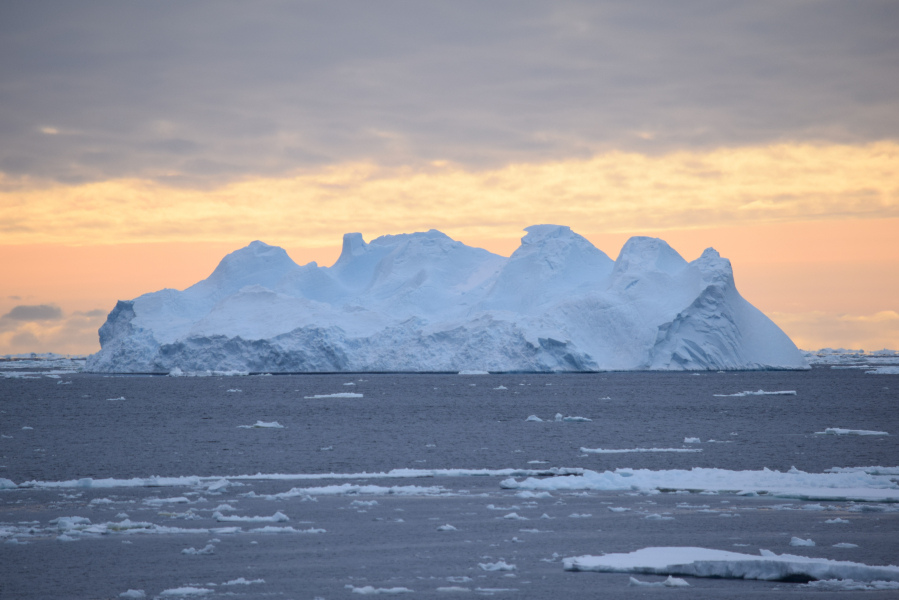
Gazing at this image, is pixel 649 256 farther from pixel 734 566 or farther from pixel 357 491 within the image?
pixel 734 566

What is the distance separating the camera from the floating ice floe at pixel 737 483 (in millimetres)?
14094

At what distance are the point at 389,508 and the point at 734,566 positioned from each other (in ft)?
18.8

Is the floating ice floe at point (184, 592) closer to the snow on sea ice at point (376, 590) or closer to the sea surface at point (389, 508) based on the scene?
the sea surface at point (389, 508)

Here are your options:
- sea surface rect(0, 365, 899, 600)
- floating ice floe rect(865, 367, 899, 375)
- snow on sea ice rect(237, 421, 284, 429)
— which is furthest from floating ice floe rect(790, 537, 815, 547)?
floating ice floe rect(865, 367, 899, 375)

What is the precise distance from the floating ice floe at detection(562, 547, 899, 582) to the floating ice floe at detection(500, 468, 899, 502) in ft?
16.3

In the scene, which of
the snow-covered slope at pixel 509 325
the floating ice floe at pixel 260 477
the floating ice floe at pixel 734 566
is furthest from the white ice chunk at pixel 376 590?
the snow-covered slope at pixel 509 325

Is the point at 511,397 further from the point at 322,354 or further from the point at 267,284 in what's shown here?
the point at 267,284

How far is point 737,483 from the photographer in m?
15.3

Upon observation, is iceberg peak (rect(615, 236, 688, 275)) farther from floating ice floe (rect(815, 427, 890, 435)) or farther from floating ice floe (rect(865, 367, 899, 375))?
floating ice floe (rect(815, 427, 890, 435))

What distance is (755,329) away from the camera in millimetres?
59812

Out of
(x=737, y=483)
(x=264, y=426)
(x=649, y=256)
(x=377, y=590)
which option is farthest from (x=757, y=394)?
(x=377, y=590)

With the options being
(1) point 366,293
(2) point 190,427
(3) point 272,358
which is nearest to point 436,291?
(1) point 366,293

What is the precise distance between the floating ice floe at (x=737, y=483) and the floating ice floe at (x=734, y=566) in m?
4.97

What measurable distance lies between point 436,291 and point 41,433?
4300 cm
